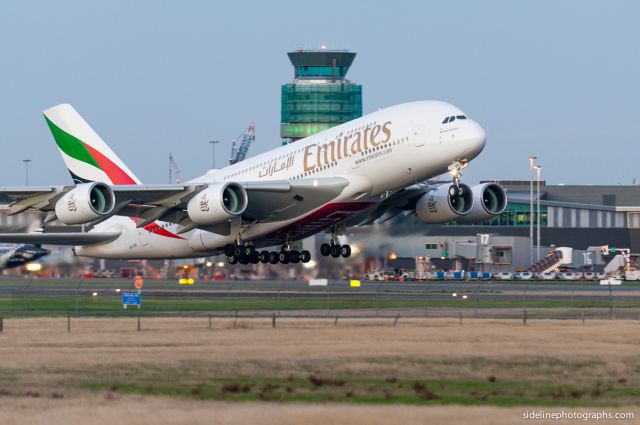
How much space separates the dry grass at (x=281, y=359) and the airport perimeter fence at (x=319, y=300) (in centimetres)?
427

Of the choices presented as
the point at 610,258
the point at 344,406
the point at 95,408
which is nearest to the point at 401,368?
the point at 344,406

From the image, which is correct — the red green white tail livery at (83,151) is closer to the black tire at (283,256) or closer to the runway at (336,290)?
the runway at (336,290)

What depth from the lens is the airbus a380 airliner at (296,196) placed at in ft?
160

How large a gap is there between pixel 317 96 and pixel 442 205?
117027mm

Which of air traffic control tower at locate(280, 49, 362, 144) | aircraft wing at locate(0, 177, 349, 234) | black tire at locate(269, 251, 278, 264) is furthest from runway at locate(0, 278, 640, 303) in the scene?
air traffic control tower at locate(280, 49, 362, 144)

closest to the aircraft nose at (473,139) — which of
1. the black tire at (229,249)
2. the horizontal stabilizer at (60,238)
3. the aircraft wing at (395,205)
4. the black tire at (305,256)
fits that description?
the aircraft wing at (395,205)

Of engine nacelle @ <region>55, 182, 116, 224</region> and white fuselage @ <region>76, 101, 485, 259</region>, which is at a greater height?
white fuselage @ <region>76, 101, 485, 259</region>

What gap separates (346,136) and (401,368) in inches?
689

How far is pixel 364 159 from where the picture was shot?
50094 mm

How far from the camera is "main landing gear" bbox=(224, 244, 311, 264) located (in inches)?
2219

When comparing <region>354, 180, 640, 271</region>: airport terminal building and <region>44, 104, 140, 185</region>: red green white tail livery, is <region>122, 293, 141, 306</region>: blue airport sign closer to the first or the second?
<region>44, 104, 140, 185</region>: red green white tail livery

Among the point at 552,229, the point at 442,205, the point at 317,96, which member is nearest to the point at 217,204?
the point at 442,205

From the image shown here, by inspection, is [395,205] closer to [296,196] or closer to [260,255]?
[260,255]

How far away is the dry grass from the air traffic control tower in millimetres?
121100
